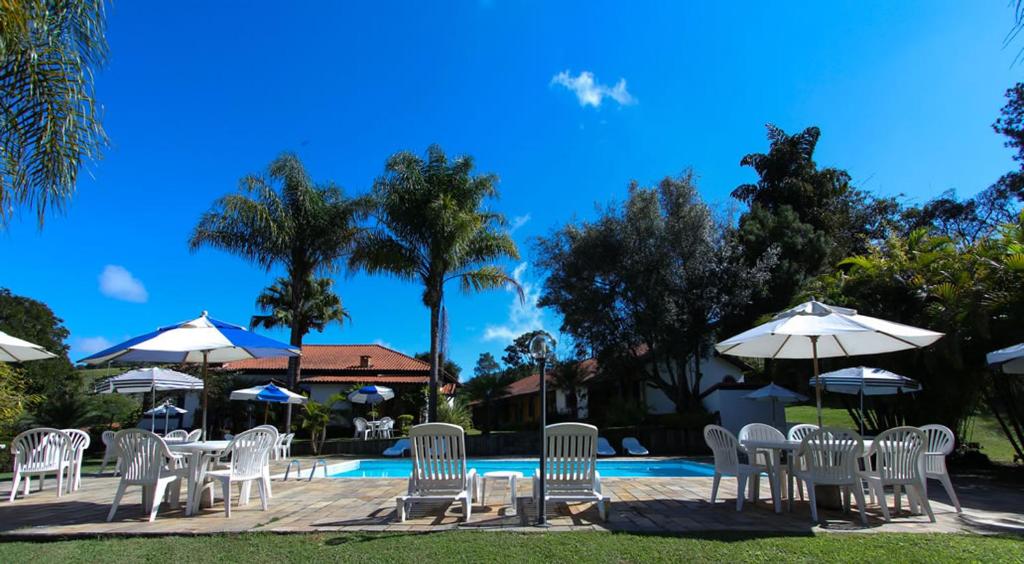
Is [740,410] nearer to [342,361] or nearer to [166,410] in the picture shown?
[166,410]

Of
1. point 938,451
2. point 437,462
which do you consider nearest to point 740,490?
point 938,451

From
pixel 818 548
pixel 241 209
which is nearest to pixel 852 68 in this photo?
pixel 818 548

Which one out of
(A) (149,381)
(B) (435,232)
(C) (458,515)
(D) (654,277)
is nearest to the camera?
(C) (458,515)

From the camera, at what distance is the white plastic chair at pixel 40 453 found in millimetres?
7578

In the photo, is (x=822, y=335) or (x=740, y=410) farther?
(x=740, y=410)

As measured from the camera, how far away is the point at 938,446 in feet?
21.3

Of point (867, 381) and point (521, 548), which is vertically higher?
point (867, 381)

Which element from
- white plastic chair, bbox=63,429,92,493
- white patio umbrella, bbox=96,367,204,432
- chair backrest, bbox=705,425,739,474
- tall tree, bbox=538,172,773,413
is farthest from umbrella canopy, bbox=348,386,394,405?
chair backrest, bbox=705,425,739,474

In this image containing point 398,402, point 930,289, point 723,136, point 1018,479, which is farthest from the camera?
point 398,402

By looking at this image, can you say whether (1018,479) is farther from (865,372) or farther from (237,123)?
(237,123)

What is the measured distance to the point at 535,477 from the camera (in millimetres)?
6203

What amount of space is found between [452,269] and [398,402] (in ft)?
35.7

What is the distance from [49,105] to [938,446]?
1019 centimetres

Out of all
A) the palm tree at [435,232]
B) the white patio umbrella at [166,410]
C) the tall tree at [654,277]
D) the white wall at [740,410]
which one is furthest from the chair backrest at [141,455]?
the white wall at [740,410]
